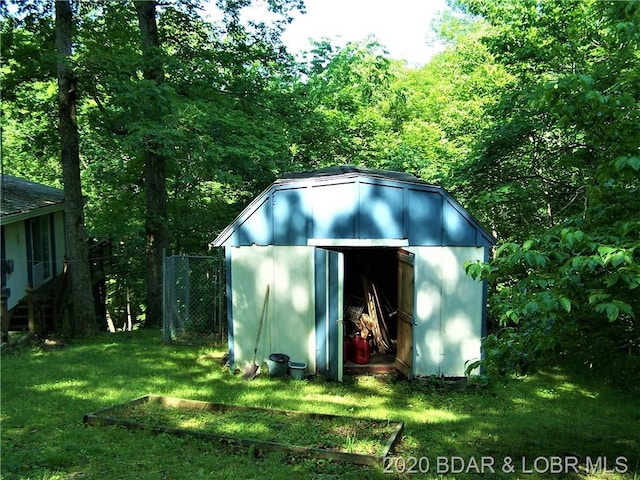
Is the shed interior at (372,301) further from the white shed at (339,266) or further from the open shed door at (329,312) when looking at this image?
the white shed at (339,266)

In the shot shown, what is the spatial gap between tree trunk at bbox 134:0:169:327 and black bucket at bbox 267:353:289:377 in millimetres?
5962

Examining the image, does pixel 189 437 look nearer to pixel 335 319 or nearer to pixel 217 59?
pixel 335 319

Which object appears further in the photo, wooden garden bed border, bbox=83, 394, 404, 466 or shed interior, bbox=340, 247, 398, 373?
shed interior, bbox=340, 247, 398, 373

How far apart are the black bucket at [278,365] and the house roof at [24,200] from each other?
6.92 metres

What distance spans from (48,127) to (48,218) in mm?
2952

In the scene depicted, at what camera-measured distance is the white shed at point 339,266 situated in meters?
7.97

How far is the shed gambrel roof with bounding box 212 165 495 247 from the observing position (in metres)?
7.93

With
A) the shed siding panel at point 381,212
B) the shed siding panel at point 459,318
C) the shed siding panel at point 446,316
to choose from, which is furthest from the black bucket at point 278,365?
the shed siding panel at point 459,318

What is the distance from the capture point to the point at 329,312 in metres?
7.99

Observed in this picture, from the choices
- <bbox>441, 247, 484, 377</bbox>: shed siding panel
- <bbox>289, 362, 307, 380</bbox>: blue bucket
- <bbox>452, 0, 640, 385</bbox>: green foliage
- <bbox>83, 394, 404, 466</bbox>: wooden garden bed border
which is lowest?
<bbox>289, 362, 307, 380</bbox>: blue bucket

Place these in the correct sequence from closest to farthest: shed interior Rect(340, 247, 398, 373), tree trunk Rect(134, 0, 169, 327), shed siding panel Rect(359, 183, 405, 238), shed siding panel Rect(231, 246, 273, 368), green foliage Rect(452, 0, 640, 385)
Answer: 1. green foliage Rect(452, 0, 640, 385)
2. shed siding panel Rect(359, 183, 405, 238)
3. shed siding panel Rect(231, 246, 273, 368)
4. shed interior Rect(340, 247, 398, 373)
5. tree trunk Rect(134, 0, 169, 327)

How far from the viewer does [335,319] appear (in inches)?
314

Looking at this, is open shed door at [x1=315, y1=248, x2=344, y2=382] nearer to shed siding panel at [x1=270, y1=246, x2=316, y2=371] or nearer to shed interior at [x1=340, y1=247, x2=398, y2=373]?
shed siding panel at [x1=270, y1=246, x2=316, y2=371]

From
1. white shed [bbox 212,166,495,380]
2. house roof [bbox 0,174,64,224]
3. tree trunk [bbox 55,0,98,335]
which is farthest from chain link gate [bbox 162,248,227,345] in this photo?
house roof [bbox 0,174,64,224]
